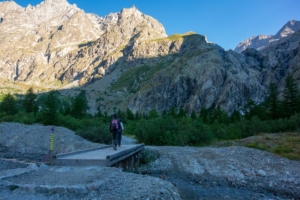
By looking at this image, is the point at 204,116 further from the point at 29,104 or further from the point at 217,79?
the point at 217,79

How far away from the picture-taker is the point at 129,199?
28.2 feet

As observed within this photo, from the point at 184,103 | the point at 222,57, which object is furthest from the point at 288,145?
the point at 222,57

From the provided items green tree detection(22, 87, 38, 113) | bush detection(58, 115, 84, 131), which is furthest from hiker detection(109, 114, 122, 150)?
green tree detection(22, 87, 38, 113)

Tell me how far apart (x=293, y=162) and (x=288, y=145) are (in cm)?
489

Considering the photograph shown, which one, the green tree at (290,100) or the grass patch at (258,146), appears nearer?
the grass patch at (258,146)

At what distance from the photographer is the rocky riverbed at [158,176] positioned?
9523 millimetres

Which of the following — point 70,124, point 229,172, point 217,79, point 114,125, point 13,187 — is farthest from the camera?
point 217,79

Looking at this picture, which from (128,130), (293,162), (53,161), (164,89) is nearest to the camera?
(53,161)

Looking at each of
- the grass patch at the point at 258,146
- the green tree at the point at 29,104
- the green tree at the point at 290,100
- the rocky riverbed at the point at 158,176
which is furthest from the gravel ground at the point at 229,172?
the green tree at the point at 29,104

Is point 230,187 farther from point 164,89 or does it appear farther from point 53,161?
point 164,89

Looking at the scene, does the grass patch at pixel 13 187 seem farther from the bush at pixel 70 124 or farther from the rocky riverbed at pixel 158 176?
the bush at pixel 70 124

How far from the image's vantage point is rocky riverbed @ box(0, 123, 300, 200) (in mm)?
9523

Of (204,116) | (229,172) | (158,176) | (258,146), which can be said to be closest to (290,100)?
(204,116)

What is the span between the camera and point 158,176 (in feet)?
57.1
